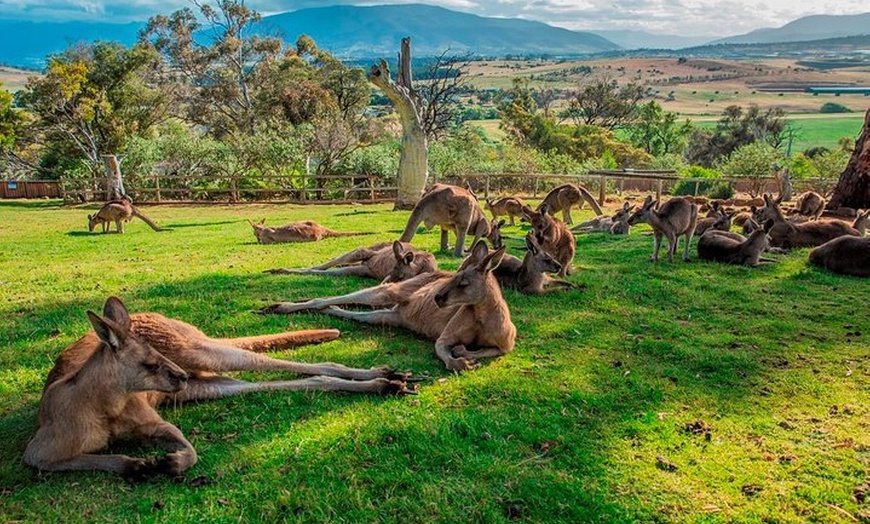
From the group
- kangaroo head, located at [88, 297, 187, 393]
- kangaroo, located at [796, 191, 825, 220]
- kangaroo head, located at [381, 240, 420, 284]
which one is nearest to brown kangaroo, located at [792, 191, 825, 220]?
kangaroo, located at [796, 191, 825, 220]

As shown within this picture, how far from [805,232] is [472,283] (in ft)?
29.3

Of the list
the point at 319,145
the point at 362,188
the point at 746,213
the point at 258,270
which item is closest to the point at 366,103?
the point at 319,145

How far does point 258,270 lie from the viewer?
948 centimetres

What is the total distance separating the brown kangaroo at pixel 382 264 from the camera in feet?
25.1

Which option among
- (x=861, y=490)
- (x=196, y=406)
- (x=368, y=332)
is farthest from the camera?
(x=368, y=332)

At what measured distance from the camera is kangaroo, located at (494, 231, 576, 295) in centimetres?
762

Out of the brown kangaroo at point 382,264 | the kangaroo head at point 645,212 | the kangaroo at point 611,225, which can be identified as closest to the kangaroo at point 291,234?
the brown kangaroo at point 382,264

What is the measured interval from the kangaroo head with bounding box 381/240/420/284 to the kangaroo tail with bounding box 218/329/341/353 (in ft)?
5.72

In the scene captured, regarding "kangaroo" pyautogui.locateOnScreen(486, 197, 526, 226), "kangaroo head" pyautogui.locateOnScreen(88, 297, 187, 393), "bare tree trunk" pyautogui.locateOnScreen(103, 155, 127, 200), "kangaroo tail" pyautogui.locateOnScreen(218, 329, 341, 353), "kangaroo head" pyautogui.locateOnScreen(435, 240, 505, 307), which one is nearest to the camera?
"kangaroo head" pyautogui.locateOnScreen(88, 297, 187, 393)

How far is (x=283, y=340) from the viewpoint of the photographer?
5469 mm

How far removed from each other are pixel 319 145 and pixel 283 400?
2858 centimetres

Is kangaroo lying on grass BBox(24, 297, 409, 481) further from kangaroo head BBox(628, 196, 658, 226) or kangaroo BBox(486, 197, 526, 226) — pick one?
kangaroo BBox(486, 197, 526, 226)

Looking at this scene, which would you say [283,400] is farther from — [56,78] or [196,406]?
[56,78]

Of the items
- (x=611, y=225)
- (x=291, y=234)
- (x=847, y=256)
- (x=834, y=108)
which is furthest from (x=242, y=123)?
(x=834, y=108)
